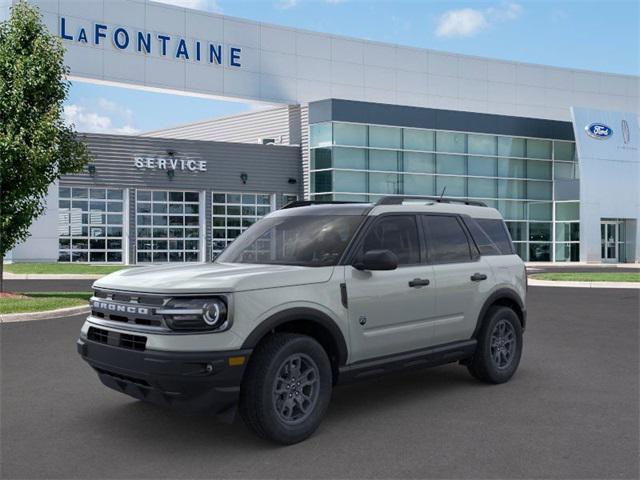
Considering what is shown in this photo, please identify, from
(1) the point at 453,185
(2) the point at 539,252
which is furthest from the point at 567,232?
(1) the point at 453,185

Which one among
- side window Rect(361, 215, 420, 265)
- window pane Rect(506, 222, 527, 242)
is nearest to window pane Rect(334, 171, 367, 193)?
window pane Rect(506, 222, 527, 242)

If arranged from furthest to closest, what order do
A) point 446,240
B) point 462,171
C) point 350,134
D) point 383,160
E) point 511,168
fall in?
point 511,168 → point 462,171 → point 383,160 → point 350,134 → point 446,240

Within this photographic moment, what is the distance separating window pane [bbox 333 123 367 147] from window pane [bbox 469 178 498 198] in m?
7.32

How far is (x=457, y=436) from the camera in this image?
18.3ft

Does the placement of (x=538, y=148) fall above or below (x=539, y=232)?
above

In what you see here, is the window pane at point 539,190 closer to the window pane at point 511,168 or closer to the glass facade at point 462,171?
the glass facade at point 462,171

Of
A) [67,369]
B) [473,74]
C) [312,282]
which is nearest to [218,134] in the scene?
[473,74]

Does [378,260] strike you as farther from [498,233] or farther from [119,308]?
[498,233]

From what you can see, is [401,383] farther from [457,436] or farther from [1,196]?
[1,196]

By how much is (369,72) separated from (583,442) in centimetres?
4118

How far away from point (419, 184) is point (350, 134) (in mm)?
4982

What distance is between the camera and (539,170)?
139 ft

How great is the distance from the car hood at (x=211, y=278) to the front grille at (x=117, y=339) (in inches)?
14.1

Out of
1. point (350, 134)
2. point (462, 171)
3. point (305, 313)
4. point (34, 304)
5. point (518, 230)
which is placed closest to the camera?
point (305, 313)
